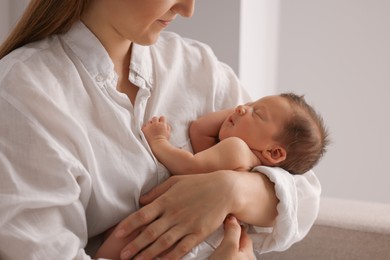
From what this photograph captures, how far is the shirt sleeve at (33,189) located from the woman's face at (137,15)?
0.93 feet

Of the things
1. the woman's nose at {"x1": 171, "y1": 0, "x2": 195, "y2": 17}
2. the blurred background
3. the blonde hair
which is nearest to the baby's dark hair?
the woman's nose at {"x1": 171, "y1": 0, "x2": 195, "y2": 17}

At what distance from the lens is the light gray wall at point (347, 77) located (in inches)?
141

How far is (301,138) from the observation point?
67.5 inches

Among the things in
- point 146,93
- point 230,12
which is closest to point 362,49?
point 230,12

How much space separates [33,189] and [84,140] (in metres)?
0.15

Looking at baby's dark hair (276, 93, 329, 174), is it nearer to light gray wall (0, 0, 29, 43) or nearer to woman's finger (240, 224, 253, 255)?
woman's finger (240, 224, 253, 255)

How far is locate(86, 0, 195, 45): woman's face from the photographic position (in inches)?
61.4

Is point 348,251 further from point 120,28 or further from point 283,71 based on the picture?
point 283,71

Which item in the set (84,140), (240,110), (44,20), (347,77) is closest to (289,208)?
(240,110)

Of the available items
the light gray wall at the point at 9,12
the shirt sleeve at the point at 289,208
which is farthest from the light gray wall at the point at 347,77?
the shirt sleeve at the point at 289,208

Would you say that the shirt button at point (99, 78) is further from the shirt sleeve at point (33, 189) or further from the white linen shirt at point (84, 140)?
the shirt sleeve at point (33, 189)

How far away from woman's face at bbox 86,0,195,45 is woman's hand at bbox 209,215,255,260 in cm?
45

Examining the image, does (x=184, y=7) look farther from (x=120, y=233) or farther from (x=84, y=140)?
(x=120, y=233)

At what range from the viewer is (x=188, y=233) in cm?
153
